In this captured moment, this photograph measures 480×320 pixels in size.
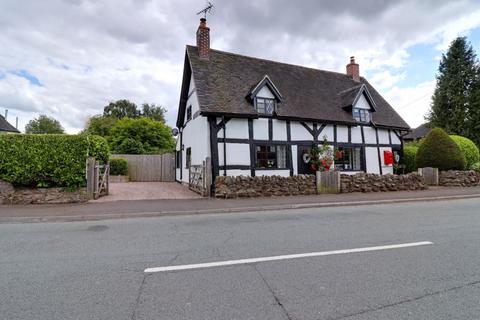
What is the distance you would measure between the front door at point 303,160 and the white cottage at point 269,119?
2.3 inches

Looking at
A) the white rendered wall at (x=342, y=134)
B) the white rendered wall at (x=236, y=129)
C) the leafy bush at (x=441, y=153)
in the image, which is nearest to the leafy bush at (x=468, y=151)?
the leafy bush at (x=441, y=153)

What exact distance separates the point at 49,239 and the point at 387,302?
20.6ft

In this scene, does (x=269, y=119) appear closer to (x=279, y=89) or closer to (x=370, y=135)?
(x=279, y=89)

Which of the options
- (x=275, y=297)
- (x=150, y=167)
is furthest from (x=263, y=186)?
(x=150, y=167)

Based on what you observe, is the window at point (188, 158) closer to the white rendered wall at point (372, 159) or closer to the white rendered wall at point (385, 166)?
the white rendered wall at point (372, 159)

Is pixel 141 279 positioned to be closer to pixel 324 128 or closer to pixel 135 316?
pixel 135 316

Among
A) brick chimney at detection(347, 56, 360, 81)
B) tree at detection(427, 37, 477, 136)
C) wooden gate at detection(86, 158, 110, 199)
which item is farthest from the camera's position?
tree at detection(427, 37, 477, 136)

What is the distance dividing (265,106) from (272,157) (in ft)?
9.10

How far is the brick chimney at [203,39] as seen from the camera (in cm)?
1570

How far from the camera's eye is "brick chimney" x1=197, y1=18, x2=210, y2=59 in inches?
618

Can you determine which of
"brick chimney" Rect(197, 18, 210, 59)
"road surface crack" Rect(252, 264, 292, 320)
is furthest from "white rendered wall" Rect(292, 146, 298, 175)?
"road surface crack" Rect(252, 264, 292, 320)

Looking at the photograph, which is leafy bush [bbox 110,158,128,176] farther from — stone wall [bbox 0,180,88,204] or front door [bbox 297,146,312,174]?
front door [bbox 297,146,312,174]

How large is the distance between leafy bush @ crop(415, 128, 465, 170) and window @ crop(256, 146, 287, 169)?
9.20 meters

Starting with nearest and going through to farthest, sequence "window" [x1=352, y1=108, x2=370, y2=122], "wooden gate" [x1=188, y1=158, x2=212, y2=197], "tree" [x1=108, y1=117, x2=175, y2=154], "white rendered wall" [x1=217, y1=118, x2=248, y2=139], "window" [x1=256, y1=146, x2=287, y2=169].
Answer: "wooden gate" [x1=188, y1=158, x2=212, y2=197] → "white rendered wall" [x1=217, y1=118, x2=248, y2=139] → "window" [x1=256, y1=146, x2=287, y2=169] → "window" [x1=352, y1=108, x2=370, y2=122] → "tree" [x1=108, y1=117, x2=175, y2=154]
